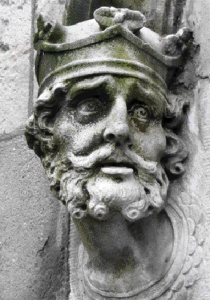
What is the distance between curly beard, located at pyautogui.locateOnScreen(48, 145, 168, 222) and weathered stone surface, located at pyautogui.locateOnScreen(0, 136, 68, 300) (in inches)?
15.0

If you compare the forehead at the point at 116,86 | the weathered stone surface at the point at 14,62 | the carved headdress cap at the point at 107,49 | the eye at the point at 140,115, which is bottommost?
the weathered stone surface at the point at 14,62

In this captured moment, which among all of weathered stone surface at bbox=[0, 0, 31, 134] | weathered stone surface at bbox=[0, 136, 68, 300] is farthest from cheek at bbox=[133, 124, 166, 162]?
weathered stone surface at bbox=[0, 0, 31, 134]

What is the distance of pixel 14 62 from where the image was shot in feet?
6.15

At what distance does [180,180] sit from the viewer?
4.62ft

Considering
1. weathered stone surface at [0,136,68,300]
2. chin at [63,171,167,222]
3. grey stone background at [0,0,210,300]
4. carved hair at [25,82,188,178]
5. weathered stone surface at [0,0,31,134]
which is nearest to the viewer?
chin at [63,171,167,222]

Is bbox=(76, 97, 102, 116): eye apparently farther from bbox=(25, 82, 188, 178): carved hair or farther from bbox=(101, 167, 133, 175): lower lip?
bbox=(101, 167, 133, 175): lower lip

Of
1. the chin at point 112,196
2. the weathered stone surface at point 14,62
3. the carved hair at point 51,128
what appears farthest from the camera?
the weathered stone surface at point 14,62

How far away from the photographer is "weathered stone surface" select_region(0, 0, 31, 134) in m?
1.82

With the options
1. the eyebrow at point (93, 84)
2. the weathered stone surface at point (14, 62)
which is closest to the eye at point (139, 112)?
the eyebrow at point (93, 84)

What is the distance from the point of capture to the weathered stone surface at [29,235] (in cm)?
157

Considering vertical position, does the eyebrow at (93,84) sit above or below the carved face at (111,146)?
above

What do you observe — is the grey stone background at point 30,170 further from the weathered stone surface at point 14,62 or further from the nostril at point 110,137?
the nostril at point 110,137

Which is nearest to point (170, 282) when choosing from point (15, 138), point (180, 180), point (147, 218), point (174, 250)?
point (174, 250)

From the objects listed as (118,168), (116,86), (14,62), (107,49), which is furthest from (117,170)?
(14,62)
